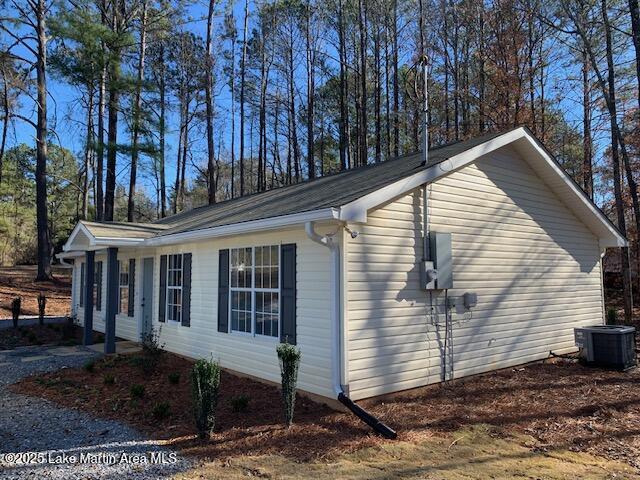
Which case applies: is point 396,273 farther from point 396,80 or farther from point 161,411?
point 396,80

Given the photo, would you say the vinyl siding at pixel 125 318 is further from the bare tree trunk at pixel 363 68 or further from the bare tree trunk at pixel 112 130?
the bare tree trunk at pixel 363 68

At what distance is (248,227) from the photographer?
6.85 m

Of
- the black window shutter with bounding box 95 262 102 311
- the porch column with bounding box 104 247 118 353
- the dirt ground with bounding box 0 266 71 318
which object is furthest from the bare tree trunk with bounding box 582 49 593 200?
the dirt ground with bounding box 0 266 71 318

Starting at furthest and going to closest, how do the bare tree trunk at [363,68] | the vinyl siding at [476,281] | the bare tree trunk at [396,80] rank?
the bare tree trunk at [396,80], the bare tree trunk at [363,68], the vinyl siding at [476,281]

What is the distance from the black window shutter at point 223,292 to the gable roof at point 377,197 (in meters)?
0.52

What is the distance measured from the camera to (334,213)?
559 centimetres

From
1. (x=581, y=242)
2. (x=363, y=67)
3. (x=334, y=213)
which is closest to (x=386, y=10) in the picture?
(x=363, y=67)

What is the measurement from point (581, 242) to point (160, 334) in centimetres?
903

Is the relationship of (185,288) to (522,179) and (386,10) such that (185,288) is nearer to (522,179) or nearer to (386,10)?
(522,179)

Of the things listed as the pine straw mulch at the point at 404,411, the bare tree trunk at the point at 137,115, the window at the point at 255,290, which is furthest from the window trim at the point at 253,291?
the bare tree trunk at the point at 137,115

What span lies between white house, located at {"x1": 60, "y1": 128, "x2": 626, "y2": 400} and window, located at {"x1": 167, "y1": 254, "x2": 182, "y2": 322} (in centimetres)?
Answer: 4

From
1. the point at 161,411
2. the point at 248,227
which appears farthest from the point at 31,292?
the point at 161,411

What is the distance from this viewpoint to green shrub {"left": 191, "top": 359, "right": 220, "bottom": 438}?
4.88 metres

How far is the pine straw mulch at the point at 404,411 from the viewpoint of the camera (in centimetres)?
489
